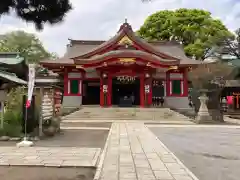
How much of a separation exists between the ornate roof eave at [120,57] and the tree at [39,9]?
22331 millimetres

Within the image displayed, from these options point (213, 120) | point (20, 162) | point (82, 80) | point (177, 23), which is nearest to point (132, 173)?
point (20, 162)

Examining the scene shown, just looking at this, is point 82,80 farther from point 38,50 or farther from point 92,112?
point 38,50

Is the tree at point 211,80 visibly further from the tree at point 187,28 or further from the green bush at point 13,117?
the green bush at point 13,117

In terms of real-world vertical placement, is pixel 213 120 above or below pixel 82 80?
below

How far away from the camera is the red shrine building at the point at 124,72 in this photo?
26.8m

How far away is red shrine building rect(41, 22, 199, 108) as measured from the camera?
26.8 m

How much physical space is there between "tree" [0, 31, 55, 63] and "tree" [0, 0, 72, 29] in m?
47.5

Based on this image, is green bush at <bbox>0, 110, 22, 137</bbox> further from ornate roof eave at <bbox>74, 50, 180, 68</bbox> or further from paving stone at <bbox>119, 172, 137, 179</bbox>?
ornate roof eave at <bbox>74, 50, 180, 68</bbox>

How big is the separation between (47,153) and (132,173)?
3.13 metres

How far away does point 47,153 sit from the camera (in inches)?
340

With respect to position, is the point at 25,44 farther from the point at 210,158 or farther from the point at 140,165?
the point at 140,165

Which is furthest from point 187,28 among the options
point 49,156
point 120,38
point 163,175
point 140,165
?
point 163,175

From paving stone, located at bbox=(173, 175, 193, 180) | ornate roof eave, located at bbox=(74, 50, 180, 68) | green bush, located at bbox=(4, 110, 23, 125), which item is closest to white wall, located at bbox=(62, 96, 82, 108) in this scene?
ornate roof eave, located at bbox=(74, 50, 180, 68)

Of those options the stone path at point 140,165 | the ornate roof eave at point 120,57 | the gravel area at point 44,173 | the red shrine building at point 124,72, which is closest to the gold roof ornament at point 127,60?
the red shrine building at point 124,72
